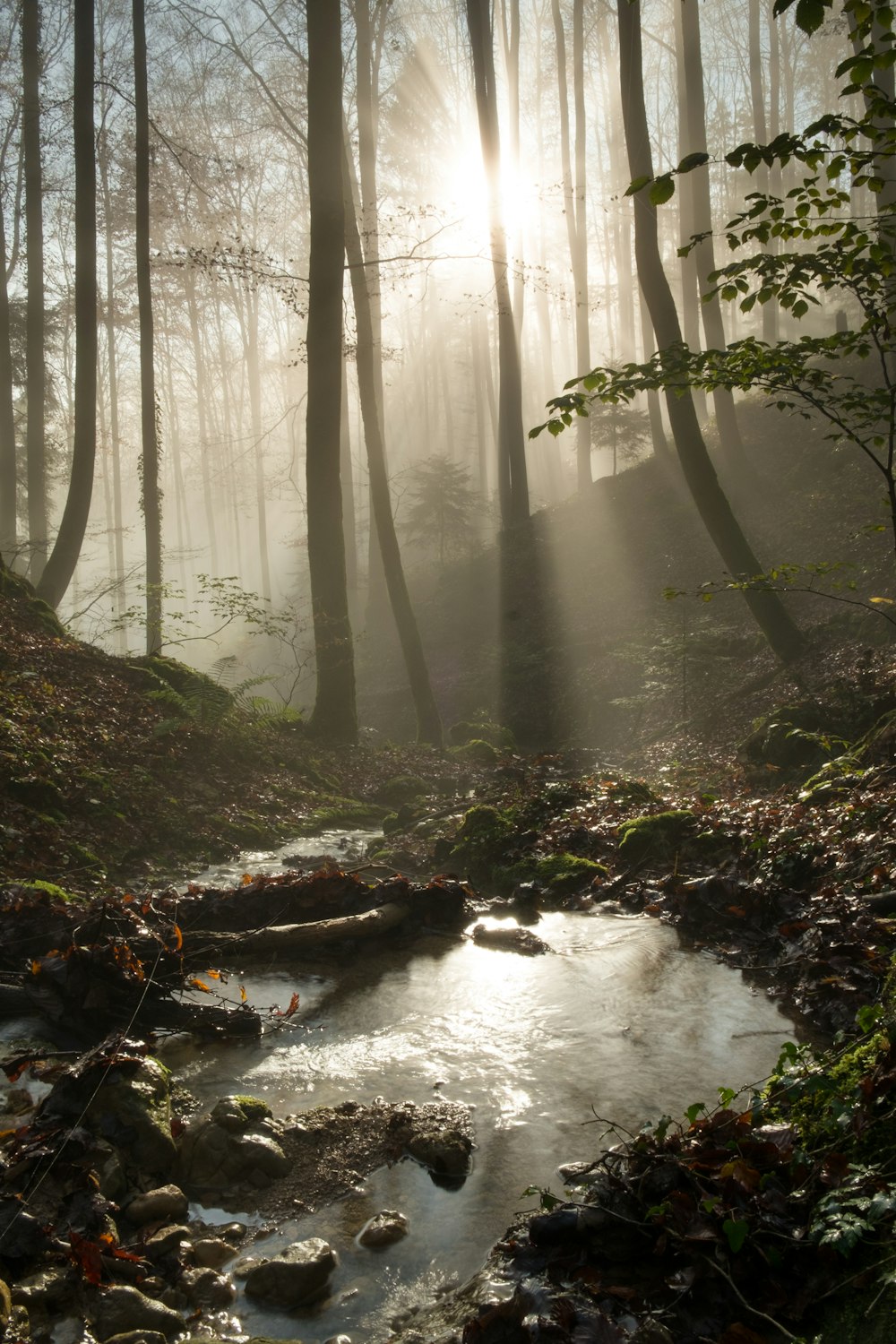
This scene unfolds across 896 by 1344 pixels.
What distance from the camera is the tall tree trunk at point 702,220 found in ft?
67.7

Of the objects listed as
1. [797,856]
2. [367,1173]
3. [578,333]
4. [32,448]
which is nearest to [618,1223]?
[367,1173]

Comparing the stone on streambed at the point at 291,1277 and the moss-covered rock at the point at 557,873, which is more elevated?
the moss-covered rock at the point at 557,873

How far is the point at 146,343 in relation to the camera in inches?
752

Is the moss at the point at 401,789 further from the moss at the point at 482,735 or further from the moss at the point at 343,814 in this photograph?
the moss at the point at 482,735

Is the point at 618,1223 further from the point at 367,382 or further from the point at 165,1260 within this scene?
the point at 367,382

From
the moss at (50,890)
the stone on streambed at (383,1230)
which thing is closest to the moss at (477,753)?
the moss at (50,890)

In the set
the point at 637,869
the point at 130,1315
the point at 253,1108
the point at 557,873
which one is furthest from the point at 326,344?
the point at 130,1315

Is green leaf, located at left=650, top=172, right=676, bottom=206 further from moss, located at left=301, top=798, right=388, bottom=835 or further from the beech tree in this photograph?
the beech tree

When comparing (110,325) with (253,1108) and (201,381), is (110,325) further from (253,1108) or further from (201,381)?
(253,1108)

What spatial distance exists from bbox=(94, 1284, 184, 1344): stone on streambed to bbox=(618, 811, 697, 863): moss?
617 cm

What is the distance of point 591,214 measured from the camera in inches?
1805

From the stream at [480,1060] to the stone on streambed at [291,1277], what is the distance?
5 cm

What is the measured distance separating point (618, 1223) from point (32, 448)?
23.8 meters

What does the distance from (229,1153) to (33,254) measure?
25.1 metres
